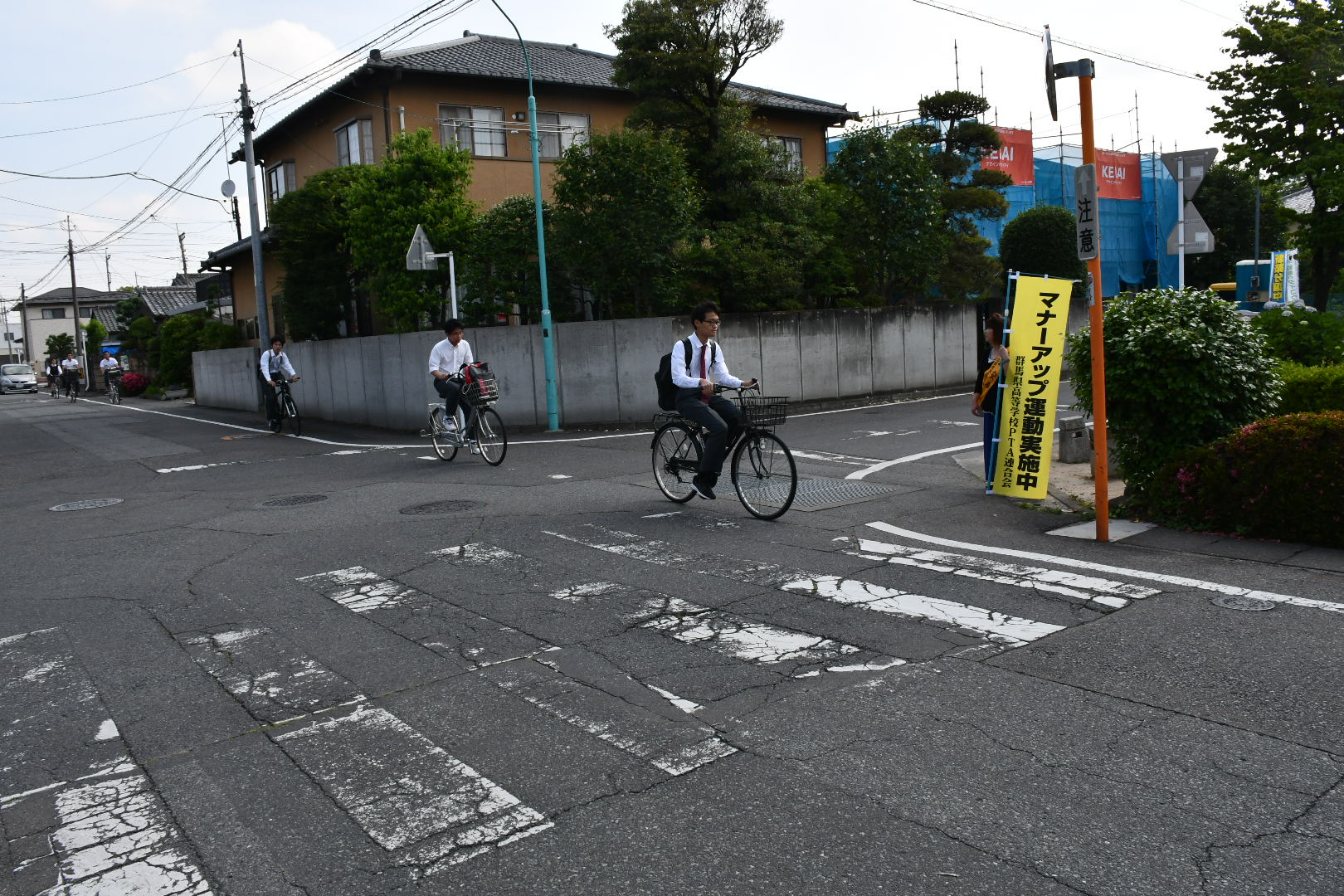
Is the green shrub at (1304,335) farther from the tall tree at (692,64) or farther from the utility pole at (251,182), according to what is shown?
the utility pole at (251,182)

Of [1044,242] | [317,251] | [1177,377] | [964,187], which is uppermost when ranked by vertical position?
[964,187]

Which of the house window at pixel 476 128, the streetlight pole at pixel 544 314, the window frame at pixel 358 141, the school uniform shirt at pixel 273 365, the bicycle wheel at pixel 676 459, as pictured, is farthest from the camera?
the window frame at pixel 358 141

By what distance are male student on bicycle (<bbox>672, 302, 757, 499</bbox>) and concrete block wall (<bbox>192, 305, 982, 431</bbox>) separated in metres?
9.43

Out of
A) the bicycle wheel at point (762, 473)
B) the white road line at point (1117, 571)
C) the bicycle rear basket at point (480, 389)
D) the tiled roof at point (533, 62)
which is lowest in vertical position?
the white road line at point (1117, 571)

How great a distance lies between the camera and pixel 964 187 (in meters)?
Answer: 25.6

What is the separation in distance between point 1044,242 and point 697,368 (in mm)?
24522

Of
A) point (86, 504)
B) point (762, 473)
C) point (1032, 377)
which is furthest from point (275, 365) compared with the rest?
point (1032, 377)

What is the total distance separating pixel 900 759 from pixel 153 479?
40.8 ft

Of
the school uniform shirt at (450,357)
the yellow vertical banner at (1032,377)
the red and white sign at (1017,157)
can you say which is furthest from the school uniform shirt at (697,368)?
the red and white sign at (1017,157)

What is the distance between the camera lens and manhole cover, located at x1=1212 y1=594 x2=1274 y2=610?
5.72 m

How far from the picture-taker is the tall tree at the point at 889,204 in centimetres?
2212

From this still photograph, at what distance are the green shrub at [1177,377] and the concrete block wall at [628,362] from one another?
10.9 metres

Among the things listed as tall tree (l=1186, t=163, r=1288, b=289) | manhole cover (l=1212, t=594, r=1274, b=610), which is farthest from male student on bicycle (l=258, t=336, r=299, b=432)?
tall tree (l=1186, t=163, r=1288, b=289)

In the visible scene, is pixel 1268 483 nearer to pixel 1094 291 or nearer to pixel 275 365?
pixel 1094 291
